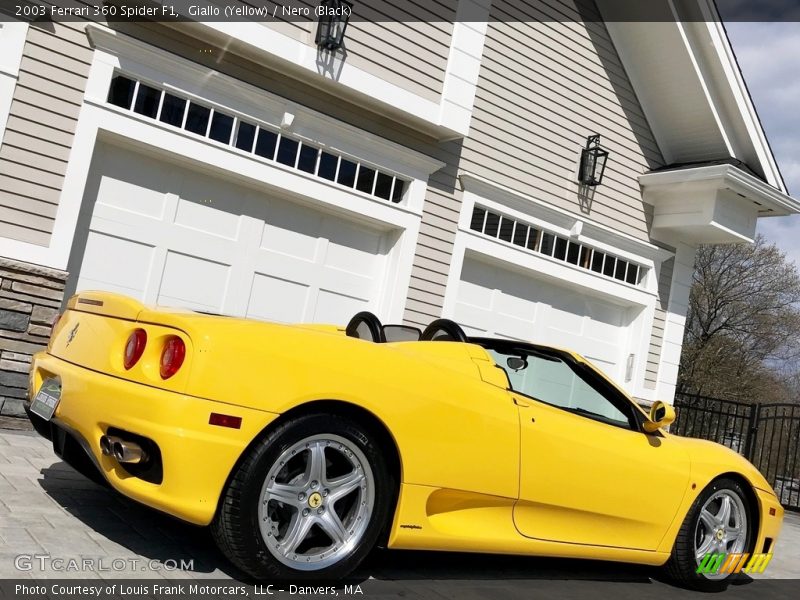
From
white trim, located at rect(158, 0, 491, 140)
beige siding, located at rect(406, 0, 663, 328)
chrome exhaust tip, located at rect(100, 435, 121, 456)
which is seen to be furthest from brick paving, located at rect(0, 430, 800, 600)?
beige siding, located at rect(406, 0, 663, 328)

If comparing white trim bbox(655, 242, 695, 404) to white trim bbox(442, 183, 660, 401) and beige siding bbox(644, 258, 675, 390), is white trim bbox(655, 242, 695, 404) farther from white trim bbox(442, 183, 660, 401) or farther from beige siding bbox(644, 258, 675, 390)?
white trim bbox(442, 183, 660, 401)

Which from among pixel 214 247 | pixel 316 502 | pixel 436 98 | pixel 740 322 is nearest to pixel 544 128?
pixel 436 98

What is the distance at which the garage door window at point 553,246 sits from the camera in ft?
28.8

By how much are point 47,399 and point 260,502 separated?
112cm

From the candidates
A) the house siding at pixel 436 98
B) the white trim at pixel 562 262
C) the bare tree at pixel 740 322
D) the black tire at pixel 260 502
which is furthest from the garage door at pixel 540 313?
the bare tree at pixel 740 322

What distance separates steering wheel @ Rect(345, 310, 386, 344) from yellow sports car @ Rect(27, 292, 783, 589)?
0.04ft

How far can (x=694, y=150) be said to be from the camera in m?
10.1

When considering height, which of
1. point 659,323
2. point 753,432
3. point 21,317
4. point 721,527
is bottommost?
point 721,527

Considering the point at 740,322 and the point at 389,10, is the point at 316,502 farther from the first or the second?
the point at 740,322

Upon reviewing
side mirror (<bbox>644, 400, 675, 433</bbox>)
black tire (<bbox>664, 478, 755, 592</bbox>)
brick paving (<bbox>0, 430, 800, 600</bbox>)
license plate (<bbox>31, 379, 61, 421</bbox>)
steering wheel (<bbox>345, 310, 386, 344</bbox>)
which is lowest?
brick paving (<bbox>0, 430, 800, 600</bbox>)

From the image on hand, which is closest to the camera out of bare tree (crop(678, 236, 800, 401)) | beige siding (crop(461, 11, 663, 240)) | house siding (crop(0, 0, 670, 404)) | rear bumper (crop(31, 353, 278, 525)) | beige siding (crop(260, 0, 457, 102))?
rear bumper (crop(31, 353, 278, 525))

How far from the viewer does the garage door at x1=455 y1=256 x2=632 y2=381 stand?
879cm

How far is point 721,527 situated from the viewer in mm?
4258

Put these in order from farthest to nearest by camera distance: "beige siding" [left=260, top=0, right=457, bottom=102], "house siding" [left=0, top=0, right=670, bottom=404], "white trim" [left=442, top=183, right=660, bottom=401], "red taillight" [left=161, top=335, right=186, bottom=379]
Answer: "white trim" [left=442, top=183, right=660, bottom=401], "beige siding" [left=260, top=0, right=457, bottom=102], "house siding" [left=0, top=0, right=670, bottom=404], "red taillight" [left=161, top=335, right=186, bottom=379]
